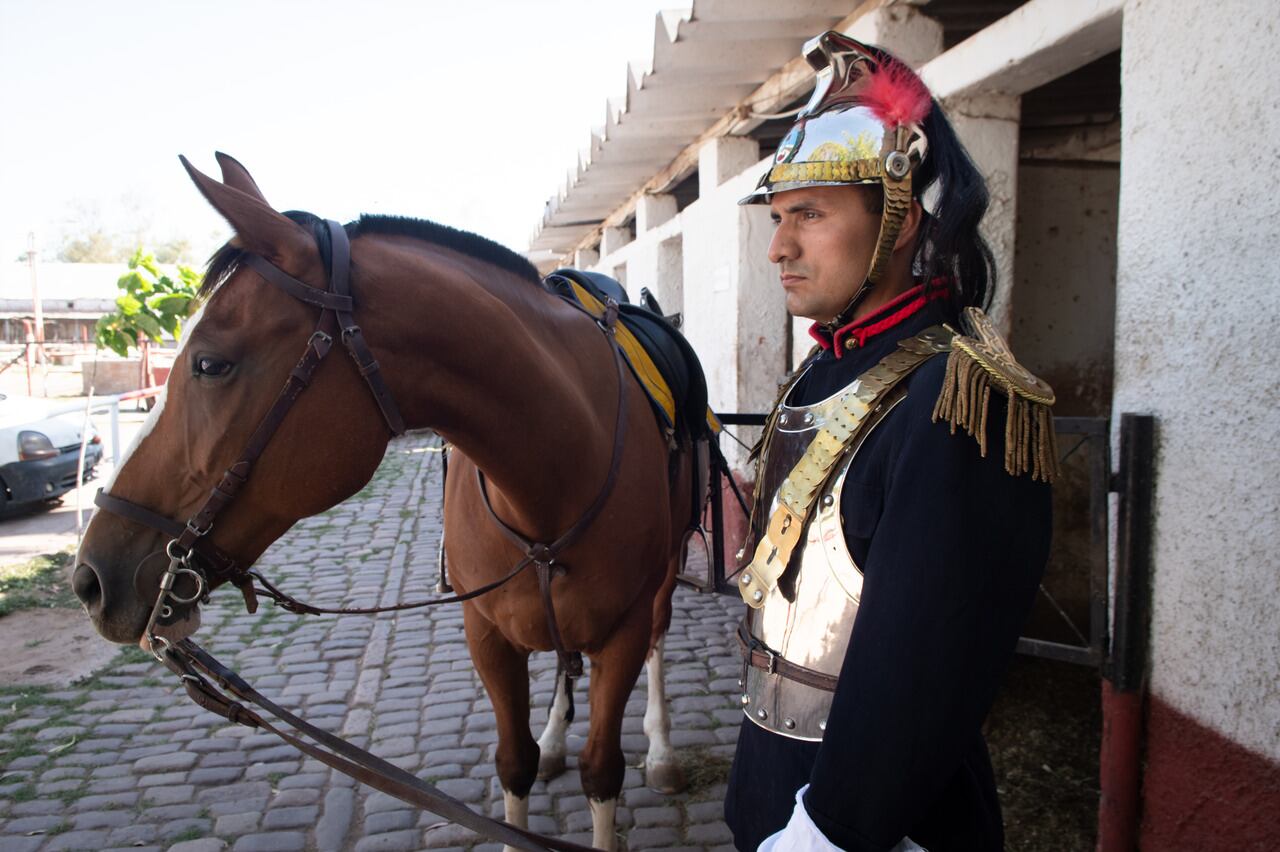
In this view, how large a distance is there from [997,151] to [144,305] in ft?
79.2

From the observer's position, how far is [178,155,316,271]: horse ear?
162 cm

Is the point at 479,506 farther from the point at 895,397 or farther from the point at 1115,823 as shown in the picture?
the point at 1115,823

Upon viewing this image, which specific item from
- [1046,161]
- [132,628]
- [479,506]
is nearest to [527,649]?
[479,506]

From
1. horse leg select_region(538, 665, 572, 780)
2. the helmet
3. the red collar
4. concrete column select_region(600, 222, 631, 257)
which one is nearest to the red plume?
the helmet

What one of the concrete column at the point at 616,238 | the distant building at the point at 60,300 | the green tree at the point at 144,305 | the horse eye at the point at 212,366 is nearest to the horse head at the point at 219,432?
the horse eye at the point at 212,366

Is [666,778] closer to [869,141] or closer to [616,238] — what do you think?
[869,141]

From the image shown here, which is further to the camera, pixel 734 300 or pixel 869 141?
pixel 734 300

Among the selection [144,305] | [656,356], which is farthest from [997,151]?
[144,305]

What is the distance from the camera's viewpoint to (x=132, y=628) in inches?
66.0

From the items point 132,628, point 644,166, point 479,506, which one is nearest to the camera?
point 132,628

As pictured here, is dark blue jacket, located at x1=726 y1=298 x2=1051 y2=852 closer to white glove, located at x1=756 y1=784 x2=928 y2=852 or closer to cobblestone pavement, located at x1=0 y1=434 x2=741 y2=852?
white glove, located at x1=756 y1=784 x2=928 y2=852

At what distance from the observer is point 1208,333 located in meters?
2.29

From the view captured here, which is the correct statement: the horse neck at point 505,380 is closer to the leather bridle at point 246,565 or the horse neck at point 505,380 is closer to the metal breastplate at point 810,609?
the leather bridle at point 246,565

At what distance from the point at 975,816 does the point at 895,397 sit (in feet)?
2.24
